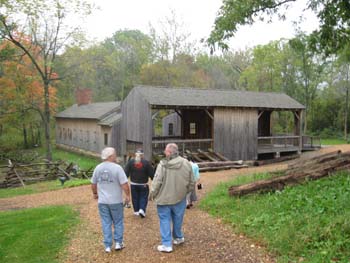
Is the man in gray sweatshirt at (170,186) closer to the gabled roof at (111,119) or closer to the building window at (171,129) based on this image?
the gabled roof at (111,119)

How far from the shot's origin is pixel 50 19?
90.6 feet

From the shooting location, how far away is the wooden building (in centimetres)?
3169

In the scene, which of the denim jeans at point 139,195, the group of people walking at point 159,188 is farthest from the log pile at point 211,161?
Answer: the group of people walking at point 159,188

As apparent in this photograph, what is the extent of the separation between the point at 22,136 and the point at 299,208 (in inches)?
1679

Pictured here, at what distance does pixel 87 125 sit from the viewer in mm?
35969

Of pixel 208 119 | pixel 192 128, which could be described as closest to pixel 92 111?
pixel 192 128

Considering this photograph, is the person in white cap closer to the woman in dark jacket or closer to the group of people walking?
the group of people walking

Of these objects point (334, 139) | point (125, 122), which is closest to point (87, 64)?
point (125, 122)

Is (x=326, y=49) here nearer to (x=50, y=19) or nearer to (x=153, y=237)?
(x=153, y=237)

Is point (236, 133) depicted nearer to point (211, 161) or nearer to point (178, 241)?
point (211, 161)

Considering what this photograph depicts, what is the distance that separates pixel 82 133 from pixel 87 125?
1.77 metres

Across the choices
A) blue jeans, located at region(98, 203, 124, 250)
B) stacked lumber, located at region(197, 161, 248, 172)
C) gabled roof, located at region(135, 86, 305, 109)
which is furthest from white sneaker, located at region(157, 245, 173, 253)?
gabled roof, located at region(135, 86, 305, 109)

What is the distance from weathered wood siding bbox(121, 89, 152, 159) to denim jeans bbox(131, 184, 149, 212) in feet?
38.7

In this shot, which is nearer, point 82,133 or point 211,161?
point 211,161
